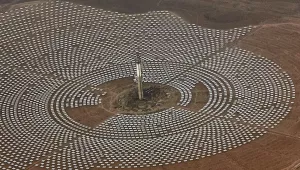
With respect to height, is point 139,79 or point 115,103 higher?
point 139,79

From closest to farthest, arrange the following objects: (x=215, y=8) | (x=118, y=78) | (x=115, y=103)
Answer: (x=115, y=103) < (x=118, y=78) < (x=215, y=8)

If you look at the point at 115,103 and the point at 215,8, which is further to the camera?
the point at 215,8

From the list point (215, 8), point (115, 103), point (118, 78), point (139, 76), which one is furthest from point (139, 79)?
point (215, 8)

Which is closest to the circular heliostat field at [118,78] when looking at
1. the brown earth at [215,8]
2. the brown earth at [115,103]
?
the brown earth at [115,103]

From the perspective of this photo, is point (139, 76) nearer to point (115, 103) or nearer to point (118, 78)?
point (115, 103)

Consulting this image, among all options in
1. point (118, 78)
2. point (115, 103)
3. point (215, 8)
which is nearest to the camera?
point (115, 103)

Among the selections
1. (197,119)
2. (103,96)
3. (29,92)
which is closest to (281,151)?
(197,119)

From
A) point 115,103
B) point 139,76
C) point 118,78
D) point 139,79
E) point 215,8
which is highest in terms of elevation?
point 215,8

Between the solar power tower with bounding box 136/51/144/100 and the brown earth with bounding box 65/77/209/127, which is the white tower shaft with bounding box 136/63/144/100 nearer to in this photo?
the solar power tower with bounding box 136/51/144/100
